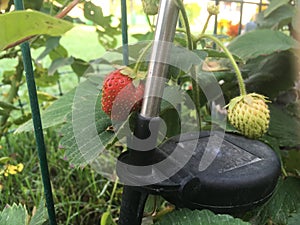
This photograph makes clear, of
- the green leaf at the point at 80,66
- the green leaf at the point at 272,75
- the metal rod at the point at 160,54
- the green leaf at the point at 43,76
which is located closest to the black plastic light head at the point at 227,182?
the metal rod at the point at 160,54

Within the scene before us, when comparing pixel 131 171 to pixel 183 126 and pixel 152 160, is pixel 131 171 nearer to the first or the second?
pixel 152 160

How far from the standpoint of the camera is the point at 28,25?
0.40 m

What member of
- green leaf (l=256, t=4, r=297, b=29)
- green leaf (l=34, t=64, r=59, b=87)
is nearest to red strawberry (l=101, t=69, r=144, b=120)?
green leaf (l=256, t=4, r=297, b=29)

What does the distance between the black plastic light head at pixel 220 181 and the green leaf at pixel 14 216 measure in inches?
7.1

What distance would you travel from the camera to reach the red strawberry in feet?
1.82

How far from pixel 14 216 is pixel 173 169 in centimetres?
26

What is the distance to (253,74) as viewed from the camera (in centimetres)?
105

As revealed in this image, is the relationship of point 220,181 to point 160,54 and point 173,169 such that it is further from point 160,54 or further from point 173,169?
point 160,54

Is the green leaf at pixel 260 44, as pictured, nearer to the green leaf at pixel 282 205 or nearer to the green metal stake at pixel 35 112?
the green leaf at pixel 282 205

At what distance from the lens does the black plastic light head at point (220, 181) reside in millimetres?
531

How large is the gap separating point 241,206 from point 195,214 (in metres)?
0.06

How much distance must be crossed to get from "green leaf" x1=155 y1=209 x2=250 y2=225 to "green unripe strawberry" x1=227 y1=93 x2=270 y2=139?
129mm

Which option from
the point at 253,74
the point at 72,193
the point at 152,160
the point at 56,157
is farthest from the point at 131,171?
the point at 56,157

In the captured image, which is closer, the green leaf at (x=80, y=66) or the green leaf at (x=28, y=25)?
the green leaf at (x=28, y=25)
